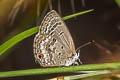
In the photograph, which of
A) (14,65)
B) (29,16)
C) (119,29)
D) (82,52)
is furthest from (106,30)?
(14,65)

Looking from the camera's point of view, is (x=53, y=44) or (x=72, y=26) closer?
(x=53, y=44)

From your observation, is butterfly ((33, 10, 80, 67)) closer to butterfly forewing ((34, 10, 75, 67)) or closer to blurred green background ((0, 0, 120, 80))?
butterfly forewing ((34, 10, 75, 67))

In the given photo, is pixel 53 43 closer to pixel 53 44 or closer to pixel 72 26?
pixel 53 44

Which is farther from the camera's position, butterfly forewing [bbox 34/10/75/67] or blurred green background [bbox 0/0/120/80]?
blurred green background [bbox 0/0/120/80]

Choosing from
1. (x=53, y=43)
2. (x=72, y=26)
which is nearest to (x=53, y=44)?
(x=53, y=43)

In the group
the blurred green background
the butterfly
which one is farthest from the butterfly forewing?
the blurred green background

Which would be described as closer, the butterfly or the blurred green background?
the butterfly

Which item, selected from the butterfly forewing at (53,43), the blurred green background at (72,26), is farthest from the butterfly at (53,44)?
the blurred green background at (72,26)
